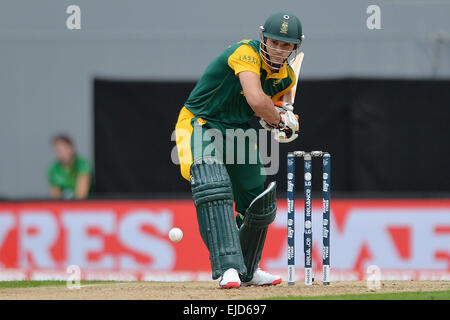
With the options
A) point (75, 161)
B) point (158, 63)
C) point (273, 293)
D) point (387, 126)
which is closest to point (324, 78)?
point (387, 126)

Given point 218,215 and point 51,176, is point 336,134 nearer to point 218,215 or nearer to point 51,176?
point 51,176

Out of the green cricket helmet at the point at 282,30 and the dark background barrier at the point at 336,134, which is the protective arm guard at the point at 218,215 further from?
the dark background barrier at the point at 336,134

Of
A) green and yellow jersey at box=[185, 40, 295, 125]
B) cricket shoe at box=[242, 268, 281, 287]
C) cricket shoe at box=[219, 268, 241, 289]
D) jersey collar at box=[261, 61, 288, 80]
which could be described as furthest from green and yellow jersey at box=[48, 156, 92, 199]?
cricket shoe at box=[219, 268, 241, 289]

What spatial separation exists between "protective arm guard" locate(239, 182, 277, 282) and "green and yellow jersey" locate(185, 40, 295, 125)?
0.51m

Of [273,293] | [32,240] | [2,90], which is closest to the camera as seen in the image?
[273,293]

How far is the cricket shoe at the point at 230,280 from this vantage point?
6324 millimetres

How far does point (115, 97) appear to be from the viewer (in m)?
9.70

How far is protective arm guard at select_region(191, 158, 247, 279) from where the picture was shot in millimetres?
6355

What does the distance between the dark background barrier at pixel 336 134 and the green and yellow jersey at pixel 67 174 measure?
0.19 metres

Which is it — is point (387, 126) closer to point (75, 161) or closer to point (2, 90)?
point (75, 161)

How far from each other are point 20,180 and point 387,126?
3439mm

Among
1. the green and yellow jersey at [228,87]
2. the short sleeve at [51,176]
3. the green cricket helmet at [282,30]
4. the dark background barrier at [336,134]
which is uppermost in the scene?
the green cricket helmet at [282,30]

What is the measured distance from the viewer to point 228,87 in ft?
21.6

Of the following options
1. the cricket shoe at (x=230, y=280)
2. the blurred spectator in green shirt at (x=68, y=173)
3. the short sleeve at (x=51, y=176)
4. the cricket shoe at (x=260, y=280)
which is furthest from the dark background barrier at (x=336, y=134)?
the cricket shoe at (x=230, y=280)
